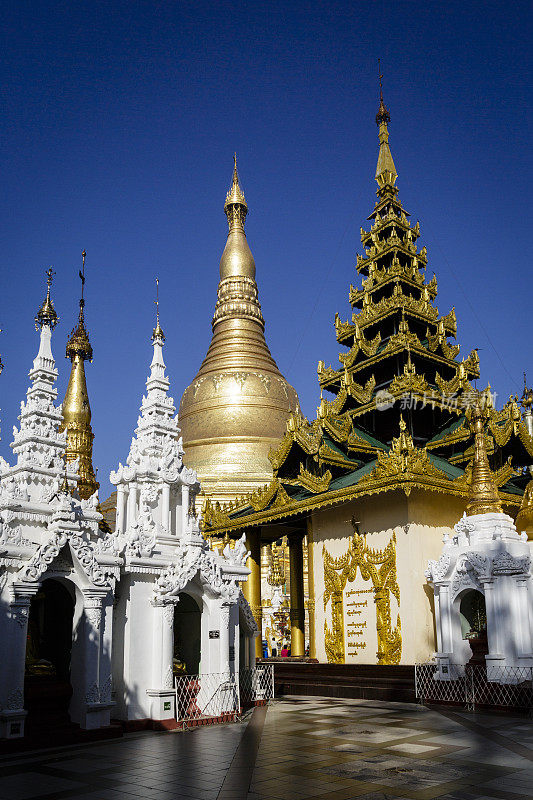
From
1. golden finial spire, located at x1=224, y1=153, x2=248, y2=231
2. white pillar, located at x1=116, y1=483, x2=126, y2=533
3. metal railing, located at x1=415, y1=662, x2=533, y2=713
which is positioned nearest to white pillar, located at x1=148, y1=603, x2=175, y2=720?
white pillar, located at x1=116, y1=483, x2=126, y2=533

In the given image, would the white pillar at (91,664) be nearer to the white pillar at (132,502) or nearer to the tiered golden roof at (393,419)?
the white pillar at (132,502)

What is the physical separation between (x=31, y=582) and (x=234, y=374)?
2546 centimetres

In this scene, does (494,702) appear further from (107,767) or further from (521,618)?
(107,767)

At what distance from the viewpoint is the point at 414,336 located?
23.4 metres

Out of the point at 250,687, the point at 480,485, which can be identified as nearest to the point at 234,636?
the point at 250,687

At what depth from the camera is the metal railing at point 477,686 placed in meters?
14.3

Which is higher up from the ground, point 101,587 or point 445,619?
point 101,587

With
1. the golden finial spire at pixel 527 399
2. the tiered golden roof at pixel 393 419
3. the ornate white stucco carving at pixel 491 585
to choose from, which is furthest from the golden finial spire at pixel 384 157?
the ornate white stucco carving at pixel 491 585

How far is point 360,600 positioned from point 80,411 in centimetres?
1954

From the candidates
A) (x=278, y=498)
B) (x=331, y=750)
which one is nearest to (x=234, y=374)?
(x=278, y=498)

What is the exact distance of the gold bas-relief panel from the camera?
19.0 m

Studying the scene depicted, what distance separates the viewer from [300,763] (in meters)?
9.55

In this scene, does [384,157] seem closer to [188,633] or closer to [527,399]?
[527,399]

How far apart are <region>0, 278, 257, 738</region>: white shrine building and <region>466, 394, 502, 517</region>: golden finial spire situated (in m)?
5.68
